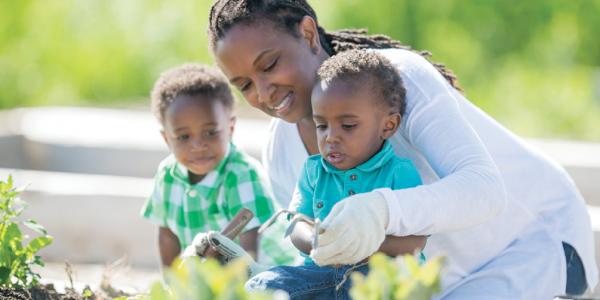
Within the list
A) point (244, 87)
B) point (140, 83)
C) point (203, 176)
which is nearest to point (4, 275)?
point (244, 87)

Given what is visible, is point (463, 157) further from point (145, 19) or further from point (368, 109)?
point (145, 19)

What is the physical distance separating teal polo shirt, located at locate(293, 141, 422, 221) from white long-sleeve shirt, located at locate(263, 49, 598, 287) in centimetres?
7

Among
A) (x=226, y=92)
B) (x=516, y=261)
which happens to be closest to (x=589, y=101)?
(x=226, y=92)

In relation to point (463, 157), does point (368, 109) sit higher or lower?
higher

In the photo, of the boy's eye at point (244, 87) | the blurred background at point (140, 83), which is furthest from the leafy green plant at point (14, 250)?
the blurred background at point (140, 83)

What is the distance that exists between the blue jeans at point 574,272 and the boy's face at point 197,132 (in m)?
1.06

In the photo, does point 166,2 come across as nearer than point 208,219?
No

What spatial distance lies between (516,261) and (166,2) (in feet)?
19.9

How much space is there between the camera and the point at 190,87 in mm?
3189

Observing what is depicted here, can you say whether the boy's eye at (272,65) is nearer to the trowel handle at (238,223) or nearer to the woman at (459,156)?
the woman at (459,156)

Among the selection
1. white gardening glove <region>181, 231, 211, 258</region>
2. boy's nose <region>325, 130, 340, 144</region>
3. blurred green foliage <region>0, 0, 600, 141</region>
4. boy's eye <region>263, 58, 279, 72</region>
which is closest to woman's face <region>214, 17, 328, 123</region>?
boy's eye <region>263, 58, 279, 72</region>

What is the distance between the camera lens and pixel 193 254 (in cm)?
254

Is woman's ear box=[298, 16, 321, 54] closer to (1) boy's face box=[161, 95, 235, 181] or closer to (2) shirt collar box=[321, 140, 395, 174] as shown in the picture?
(2) shirt collar box=[321, 140, 395, 174]

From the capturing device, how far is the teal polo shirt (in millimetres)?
2309
